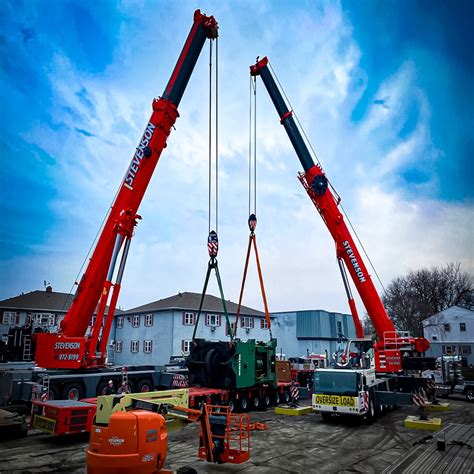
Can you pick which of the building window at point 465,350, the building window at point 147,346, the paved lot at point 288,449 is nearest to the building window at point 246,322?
the building window at point 147,346

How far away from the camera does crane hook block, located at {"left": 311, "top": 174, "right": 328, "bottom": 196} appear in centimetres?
1922

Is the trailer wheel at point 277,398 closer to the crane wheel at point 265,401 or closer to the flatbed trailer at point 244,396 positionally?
the flatbed trailer at point 244,396

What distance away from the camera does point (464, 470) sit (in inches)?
354

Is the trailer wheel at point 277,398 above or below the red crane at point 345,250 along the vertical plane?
below

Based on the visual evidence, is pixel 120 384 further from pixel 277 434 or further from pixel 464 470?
pixel 464 470

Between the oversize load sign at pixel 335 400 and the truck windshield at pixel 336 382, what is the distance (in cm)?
17

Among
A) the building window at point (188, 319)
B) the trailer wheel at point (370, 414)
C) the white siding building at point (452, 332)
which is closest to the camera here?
the trailer wheel at point (370, 414)

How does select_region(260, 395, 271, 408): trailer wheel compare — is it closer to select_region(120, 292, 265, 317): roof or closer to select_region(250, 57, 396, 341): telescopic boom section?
select_region(250, 57, 396, 341): telescopic boom section

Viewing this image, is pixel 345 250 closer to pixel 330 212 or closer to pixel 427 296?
pixel 330 212

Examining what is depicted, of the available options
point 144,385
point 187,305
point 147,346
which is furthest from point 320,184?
point 147,346

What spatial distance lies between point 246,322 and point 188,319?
8.02 metres

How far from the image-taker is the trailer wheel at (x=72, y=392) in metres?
15.7

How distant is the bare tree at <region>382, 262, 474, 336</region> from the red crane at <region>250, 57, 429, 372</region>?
42.6 meters

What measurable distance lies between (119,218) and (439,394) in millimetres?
21793
